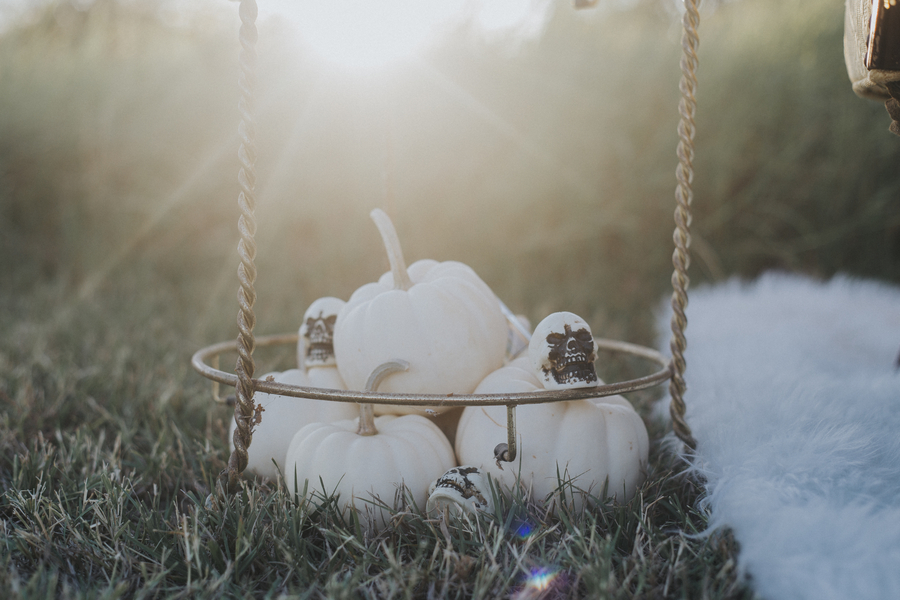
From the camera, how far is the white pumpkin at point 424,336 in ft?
2.97

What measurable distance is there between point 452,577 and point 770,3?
3.28m

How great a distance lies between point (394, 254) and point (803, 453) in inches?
→ 25.4

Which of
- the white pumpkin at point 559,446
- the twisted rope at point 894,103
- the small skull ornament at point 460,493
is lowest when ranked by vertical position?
the small skull ornament at point 460,493

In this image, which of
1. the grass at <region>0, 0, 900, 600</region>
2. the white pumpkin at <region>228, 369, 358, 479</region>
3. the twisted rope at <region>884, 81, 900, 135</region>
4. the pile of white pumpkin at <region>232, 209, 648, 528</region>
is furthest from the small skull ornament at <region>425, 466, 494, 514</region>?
the grass at <region>0, 0, 900, 600</region>

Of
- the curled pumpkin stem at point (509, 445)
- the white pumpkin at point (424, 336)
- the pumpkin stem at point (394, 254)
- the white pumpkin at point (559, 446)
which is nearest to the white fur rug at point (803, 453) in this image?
the white pumpkin at point (559, 446)

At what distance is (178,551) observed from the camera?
779 millimetres

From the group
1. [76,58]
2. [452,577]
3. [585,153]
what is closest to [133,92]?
[76,58]

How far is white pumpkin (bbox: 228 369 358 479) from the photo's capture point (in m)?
0.98

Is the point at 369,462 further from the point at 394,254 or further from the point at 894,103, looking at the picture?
the point at 894,103

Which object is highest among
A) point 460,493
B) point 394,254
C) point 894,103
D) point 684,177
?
point 894,103

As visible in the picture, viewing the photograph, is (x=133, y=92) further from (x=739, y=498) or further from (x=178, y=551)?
(x=739, y=498)

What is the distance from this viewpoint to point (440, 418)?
1.02 m

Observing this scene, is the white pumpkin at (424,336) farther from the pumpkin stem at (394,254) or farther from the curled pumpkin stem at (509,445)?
the curled pumpkin stem at (509,445)

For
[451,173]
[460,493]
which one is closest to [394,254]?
[460,493]
